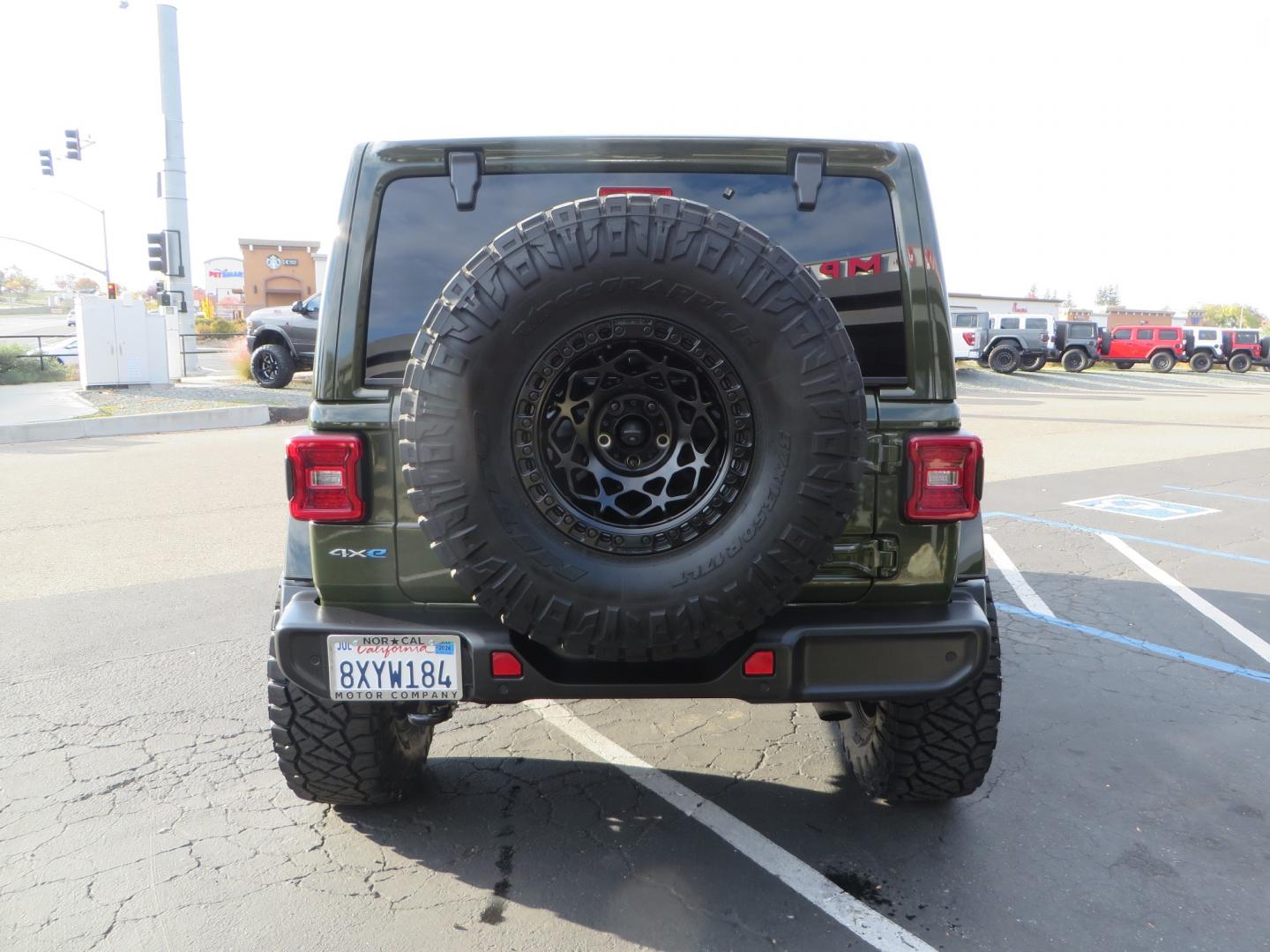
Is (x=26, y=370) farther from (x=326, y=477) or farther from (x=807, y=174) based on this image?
(x=807, y=174)

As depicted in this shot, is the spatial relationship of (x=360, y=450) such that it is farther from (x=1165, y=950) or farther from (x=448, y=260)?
(x=1165, y=950)

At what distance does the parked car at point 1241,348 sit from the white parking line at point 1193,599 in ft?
136

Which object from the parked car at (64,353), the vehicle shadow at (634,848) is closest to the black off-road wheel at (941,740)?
the vehicle shadow at (634,848)

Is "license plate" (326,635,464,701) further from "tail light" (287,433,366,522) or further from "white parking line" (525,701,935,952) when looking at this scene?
"white parking line" (525,701,935,952)

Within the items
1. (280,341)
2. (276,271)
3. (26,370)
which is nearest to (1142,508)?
(280,341)

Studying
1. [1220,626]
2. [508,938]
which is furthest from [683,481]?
[1220,626]

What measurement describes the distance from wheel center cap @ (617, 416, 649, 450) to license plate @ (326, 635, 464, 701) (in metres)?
0.71

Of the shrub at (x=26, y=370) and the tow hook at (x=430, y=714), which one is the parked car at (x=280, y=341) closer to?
the shrub at (x=26, y=370)

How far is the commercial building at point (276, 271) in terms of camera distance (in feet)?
215

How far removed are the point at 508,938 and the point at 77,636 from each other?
3.59 meters

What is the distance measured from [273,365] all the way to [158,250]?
4028mm

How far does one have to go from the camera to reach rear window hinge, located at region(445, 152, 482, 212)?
2.70 meters

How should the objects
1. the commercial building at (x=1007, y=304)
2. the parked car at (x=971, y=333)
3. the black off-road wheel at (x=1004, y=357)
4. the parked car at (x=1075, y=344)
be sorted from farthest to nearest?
the commercial building at (x=1007, y=304)
the parked car at (x=1075, y=344)
the black off-road wheel at (x=1004, y=357)
the parked car at (x=971, y=333)

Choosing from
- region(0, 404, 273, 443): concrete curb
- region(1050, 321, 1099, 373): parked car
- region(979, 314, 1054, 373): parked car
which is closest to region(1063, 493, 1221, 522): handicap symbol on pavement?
region(0, 404, 273, 443): concrete curb
